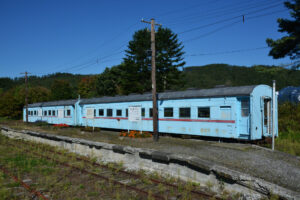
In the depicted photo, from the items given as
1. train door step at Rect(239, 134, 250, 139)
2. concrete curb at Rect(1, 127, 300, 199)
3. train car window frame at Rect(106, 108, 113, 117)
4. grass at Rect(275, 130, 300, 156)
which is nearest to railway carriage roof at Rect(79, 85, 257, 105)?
train car window frame at Rect(106, 108, 113, 117)

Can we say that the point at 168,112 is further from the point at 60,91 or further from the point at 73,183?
the point at 60,91

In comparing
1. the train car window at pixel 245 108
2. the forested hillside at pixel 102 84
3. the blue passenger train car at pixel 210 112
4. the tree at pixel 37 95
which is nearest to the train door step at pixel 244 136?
the blue passenger train car at pixel 210 112

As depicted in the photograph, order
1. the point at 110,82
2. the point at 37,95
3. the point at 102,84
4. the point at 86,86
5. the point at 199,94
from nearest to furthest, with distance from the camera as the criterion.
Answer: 1. the point at 199,94
2. the point at 110,82
3. the point at 102,84
4. the point at 37,95
5. the point at 86,86

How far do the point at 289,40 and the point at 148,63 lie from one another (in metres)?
27.5

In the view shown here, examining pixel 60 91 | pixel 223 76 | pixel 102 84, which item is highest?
pixel 223 76

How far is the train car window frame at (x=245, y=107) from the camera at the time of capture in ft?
41.9

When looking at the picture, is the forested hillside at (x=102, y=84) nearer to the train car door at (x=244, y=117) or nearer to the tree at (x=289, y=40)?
the tree at (x=289, y=40)

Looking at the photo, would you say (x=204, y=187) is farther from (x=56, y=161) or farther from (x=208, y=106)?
(x=208, y=106)

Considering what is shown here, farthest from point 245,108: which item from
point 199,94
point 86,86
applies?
point 86,86

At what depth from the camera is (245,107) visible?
1291 cm

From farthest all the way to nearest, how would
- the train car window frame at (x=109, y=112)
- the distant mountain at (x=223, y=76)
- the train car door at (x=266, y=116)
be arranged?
the distant mountain at (x=223, y=76) → the train car window frame at (x=109, y=112) → the train car door at (x=266, y=116)

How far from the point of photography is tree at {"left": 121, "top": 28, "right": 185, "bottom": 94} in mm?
42750

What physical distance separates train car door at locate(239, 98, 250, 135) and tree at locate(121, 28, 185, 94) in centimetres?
2861

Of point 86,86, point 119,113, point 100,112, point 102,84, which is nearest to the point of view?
point 119,113
